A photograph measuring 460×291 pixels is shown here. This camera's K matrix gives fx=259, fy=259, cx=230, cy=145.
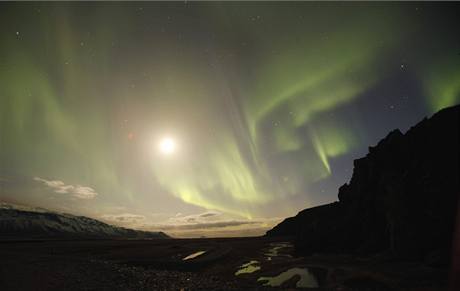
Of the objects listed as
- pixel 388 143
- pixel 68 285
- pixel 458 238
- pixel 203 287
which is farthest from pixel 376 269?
pixel 68 285

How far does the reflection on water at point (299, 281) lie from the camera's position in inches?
1146

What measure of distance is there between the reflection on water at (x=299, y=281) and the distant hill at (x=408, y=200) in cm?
1544

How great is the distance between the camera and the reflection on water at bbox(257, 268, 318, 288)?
95.5 feet

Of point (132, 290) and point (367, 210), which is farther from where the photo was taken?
point (367, 210)

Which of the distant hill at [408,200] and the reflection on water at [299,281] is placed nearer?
the reflection on water at [299,281]

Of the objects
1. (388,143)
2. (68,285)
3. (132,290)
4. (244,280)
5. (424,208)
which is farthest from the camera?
(388,143)

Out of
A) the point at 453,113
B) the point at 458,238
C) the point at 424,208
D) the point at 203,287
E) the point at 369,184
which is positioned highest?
the point at 453,113

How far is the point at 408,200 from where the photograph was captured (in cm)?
4141

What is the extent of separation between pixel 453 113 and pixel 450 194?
13069 mm

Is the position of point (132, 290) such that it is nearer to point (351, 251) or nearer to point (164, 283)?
point (164, 283)

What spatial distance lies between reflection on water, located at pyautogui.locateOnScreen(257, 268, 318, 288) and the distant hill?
15.4 m

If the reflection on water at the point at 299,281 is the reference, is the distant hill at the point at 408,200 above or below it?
above

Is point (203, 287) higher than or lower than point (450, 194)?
lower

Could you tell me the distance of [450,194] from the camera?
36.7 metres
